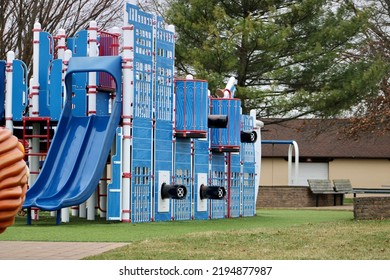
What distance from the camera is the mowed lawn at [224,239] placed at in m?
11.7

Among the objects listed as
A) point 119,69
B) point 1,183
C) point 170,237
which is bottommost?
point 170,237

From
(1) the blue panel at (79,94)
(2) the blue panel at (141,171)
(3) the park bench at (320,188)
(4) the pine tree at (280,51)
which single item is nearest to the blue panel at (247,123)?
(2) the blue panel at (141,171)

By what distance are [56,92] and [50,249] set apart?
8.85 m

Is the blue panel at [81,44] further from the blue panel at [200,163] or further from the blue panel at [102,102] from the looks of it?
the blue panel at [200,163]

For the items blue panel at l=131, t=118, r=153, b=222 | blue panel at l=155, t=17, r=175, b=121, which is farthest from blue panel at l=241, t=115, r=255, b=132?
blue panel at l=131, t=118, r=153, b=222

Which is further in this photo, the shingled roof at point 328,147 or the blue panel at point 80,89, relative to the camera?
the shingled roof at point 328,147

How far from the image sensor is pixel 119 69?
19391mm

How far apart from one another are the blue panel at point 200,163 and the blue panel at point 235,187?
4.92 ft

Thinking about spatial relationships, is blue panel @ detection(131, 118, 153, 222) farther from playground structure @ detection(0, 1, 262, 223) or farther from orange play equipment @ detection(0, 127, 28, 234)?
orange play equipment @ detection(0, 127, 28, 234)

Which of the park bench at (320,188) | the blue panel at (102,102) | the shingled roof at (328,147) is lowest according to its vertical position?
the park bench at (320,188)

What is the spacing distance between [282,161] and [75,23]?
24035 mm

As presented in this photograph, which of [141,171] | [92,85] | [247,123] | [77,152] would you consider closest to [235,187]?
[247,123]
